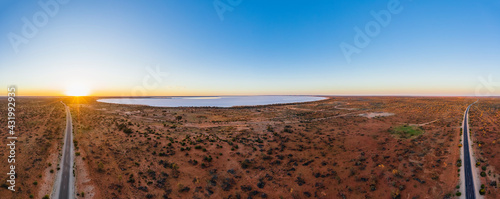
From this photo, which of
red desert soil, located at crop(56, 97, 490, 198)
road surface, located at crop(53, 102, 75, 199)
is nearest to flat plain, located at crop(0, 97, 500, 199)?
red desert soil, located at crop(56, 97, 490, 198)

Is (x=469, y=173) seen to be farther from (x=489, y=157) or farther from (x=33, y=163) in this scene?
(x=33, y=163)

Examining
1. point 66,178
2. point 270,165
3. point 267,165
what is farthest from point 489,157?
point 66,178

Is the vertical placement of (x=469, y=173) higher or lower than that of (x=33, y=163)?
higher

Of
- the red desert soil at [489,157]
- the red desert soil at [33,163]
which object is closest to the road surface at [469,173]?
the red desert soil at [489,157]

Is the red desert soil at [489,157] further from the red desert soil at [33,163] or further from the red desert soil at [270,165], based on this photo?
the red desert soil at [33,163]

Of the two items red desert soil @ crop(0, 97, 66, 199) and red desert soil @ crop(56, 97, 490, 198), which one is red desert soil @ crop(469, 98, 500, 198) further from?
red desert soil @ crop(0, 97, 66, 199)

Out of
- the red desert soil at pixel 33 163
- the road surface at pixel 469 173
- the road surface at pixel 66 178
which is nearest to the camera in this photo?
the road surface at pixel 469 173

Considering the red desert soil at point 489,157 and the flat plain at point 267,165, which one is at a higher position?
the red desert soil at point 489,157

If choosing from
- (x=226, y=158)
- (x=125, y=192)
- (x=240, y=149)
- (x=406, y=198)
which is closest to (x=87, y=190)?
(x=125, y=192)

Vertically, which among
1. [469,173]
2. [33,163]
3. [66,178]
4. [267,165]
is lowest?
[267,165]

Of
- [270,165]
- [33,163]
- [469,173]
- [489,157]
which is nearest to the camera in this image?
[469,173]

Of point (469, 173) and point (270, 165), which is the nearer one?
point (469, 173)
